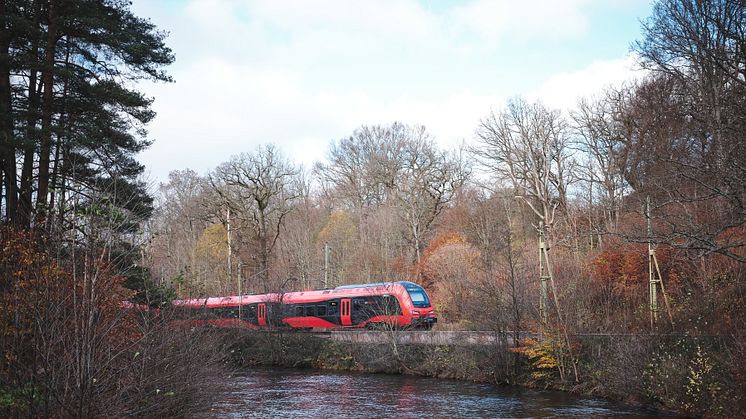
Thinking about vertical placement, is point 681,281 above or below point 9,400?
above

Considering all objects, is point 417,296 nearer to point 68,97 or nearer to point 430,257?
point 430,257

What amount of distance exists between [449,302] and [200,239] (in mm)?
25559

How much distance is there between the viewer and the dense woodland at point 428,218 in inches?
458

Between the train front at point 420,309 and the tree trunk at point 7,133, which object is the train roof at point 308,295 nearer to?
the train front at point 420,309

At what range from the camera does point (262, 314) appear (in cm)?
3541

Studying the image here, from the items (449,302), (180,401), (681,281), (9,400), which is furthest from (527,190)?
(9,400)

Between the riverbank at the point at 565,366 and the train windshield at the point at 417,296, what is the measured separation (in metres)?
3.44

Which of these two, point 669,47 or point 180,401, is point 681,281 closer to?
point 669,47

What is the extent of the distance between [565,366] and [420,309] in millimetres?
10330

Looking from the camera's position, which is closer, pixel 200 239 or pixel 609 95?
pixel 609 95

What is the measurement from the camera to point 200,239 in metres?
52.4

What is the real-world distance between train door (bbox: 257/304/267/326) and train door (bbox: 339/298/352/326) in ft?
13.9

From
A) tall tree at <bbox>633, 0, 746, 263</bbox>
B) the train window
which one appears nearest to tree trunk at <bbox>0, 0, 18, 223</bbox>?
tall tree at <bbox>633, 0, 746, 263</bbox>

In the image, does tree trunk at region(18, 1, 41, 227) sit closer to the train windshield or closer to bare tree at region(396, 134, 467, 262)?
the train windshield
